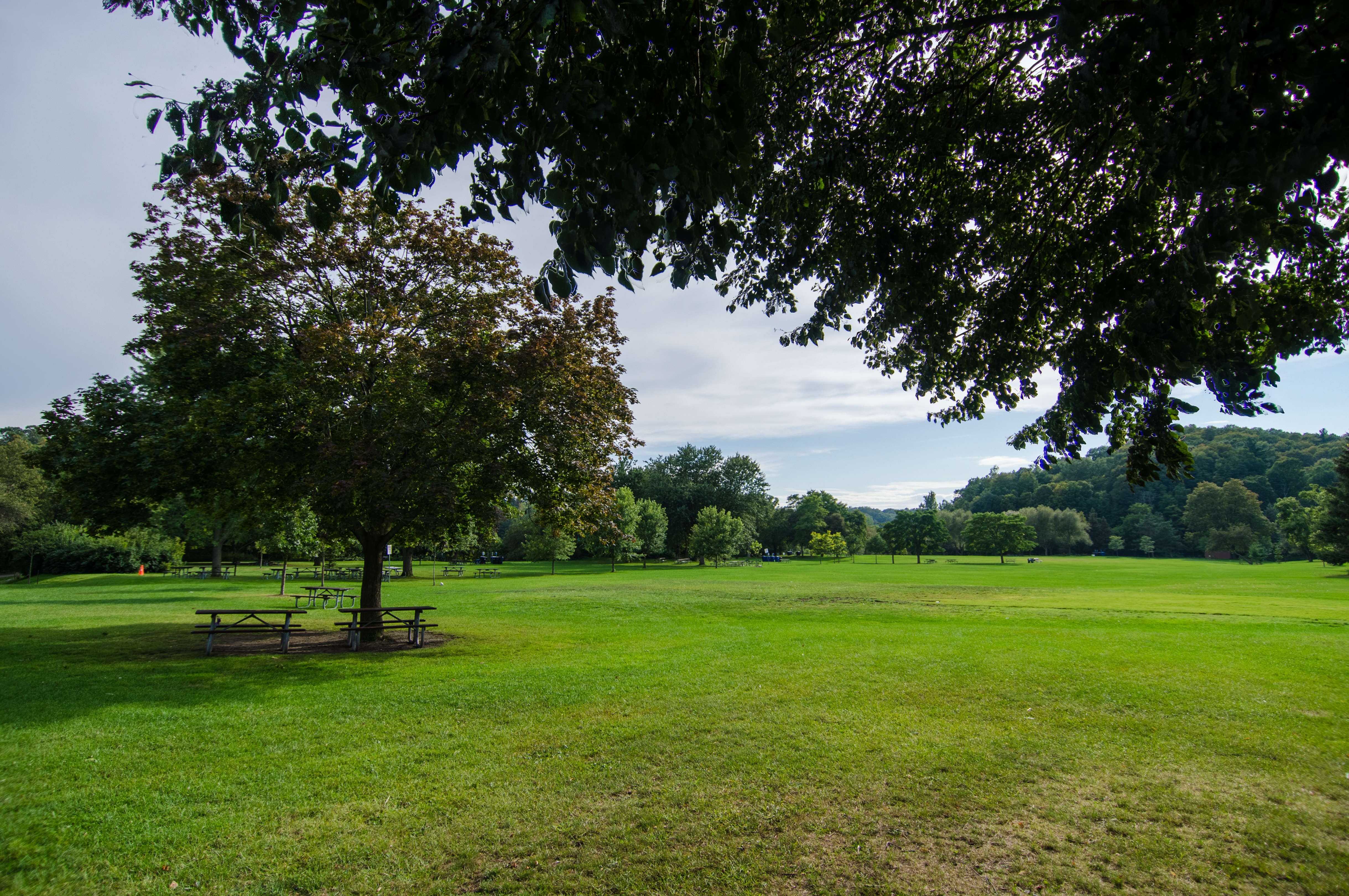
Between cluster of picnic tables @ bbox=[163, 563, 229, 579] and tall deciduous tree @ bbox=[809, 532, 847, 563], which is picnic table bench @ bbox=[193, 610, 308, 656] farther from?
tall deciduous tree @ bbox=[809, 532, 847, 563]

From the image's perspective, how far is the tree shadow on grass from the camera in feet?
27.6

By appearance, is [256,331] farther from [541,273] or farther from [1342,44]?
[1342,44]

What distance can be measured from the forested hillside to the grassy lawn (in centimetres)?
8488

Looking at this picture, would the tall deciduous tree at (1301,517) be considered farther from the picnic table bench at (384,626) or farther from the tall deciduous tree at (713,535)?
the picnic table bench at (384,626)

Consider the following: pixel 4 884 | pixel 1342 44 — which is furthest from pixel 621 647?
pixel 1342 44

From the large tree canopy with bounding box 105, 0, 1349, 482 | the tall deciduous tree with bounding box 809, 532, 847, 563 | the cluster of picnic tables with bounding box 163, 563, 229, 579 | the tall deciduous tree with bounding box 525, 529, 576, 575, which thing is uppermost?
the large tree canopy with bounding box 105, 0, 1349, 482

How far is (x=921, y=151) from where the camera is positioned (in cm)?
664

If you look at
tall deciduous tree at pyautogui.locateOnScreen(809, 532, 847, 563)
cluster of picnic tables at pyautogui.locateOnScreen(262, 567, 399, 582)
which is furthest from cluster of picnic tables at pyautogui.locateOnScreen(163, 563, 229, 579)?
tall deciduous tree at pyautogui.locateOnScreen(809, 532, 847, 563)

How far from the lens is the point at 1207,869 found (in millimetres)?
4164

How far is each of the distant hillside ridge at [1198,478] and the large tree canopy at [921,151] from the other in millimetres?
76370

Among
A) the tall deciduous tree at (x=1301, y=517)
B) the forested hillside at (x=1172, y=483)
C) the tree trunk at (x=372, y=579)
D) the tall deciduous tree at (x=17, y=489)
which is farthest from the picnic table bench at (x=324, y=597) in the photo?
the forested hillside at (x=1172, y=483)

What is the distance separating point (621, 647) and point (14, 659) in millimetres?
11254

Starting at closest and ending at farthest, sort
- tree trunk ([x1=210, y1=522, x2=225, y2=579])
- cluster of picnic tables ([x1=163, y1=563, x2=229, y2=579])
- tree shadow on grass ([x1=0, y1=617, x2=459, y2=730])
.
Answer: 1. tree shadow on grass ([x1=0, y1=617, x2=459, y2=730])
2. tree trunk ([x1=210, y1=522, x2=225, y2=579])
3. cluster of picnic tables ([x1=163, y1=563, x2=229, y2=579])

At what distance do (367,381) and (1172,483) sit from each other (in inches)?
3842
